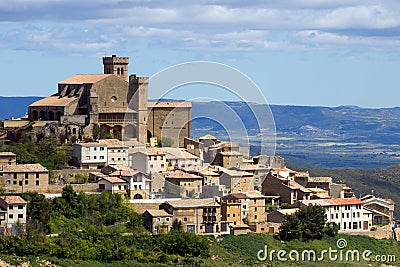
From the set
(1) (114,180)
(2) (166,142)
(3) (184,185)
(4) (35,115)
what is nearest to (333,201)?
(3) (184,185)

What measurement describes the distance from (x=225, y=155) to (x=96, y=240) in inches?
530

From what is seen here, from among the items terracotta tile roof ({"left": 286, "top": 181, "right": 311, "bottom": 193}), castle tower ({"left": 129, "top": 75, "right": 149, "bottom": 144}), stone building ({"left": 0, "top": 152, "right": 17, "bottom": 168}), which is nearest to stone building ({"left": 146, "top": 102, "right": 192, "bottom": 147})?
castle tower ({"left": 129, "top": 75, "right": 149, "bottom": 144})

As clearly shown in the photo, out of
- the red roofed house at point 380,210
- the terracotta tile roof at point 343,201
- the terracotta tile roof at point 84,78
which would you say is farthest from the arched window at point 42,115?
the red roofed house at point 380,210

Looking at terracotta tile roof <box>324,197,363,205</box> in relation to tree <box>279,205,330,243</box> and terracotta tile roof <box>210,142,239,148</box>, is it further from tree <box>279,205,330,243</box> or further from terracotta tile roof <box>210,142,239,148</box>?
terracotta tile roof <box>210,142,239,148</box>

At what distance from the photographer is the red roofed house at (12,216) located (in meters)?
45.9

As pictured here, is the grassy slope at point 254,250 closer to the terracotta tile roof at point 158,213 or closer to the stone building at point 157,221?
the stone building at point 157,221

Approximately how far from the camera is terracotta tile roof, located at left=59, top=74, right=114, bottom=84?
200ft

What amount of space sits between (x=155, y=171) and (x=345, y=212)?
9701 mm

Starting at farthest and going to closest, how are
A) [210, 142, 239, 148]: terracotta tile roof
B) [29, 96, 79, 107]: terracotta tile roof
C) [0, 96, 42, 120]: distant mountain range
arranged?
[0, 96, 42, 120]: distant mountain range
[29, 96, 79, 107]: terracotta tile roof
[210, 142, 239, 148]: terracotta tile roof

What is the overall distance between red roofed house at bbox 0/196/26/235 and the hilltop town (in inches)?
1.7

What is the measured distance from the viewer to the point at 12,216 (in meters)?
46.0

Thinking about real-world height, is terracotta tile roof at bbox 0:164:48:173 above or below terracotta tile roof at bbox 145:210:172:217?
above

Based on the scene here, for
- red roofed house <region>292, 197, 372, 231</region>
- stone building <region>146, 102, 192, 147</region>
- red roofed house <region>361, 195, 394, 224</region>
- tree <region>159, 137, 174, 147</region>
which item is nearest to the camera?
red roofed house <region>292, 197, 372, 231</region>

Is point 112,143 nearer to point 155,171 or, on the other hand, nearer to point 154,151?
point 154,151
